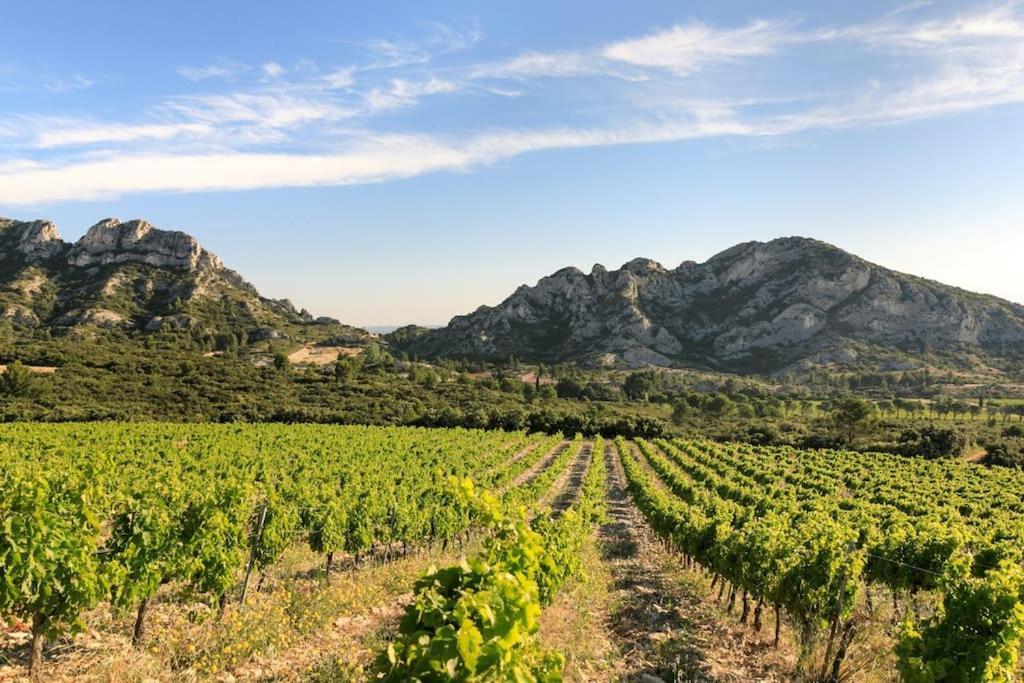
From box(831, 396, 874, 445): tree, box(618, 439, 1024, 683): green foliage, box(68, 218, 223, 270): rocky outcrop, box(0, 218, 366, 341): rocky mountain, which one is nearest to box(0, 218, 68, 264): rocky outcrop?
box(0, 218, 366, 341): rocky mountain

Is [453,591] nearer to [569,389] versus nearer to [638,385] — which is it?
[569,389]

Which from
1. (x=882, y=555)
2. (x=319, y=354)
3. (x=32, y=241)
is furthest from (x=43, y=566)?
(x=32, y=241)

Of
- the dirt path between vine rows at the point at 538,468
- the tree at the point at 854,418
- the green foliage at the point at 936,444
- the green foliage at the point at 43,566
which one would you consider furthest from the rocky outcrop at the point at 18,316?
the green foliage at the point at 936,444

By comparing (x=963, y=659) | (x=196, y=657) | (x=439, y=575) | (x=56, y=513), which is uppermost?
(x=439, y=575)

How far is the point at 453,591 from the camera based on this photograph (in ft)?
18.9

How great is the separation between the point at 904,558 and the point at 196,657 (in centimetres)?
1936

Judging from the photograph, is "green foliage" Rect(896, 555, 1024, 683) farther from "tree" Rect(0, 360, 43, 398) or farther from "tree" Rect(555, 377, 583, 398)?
"tree" Rect(555, 377, 583, 398)

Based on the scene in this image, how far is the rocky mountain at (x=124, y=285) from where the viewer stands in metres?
142

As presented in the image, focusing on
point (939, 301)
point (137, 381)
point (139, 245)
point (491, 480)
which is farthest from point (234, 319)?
point (939, 301)

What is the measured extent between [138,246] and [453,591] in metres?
219

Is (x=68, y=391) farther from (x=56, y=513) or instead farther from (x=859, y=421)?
(x=859, y=421)

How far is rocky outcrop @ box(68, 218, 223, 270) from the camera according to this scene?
17712cm

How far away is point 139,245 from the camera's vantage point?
184 meters

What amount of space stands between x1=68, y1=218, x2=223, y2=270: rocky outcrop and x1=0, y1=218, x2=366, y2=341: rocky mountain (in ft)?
0.93
